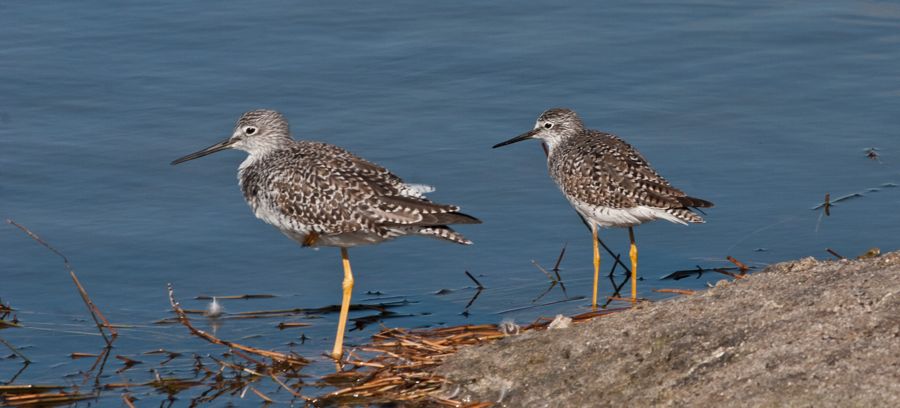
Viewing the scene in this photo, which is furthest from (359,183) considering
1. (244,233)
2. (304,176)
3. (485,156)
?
(485,156)

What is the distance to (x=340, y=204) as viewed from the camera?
9828mm

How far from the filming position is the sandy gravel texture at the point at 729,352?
22.4 ft

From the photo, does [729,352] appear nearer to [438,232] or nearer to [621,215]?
[438,232]

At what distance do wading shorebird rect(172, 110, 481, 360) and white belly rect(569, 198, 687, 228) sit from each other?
1.68m

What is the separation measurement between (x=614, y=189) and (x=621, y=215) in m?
0.22

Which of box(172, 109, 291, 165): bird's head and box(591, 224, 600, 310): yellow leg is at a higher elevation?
box(172, 109, 291, 165): bird's head

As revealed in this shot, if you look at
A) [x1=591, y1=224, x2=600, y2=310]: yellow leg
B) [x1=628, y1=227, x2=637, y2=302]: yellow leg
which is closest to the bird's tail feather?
[x1=591, y1=224, x2=600, y2=310]: yellow leg

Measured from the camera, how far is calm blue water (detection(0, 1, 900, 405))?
11102 mm

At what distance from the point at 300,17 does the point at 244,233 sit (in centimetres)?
517

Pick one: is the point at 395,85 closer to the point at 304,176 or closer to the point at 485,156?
the point at 485,156

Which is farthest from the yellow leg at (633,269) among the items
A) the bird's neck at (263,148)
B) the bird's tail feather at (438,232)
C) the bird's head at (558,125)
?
the bird's neck at (263,148)

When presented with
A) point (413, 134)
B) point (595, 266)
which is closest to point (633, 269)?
point (595, 266)

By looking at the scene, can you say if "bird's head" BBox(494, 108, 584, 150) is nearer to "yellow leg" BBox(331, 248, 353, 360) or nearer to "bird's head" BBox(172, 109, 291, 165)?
"bird's head" BBox(172, 109, 291, 165)

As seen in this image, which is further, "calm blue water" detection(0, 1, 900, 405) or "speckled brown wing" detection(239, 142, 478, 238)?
"calm blue water" detection(0, 1, 900, 405)
